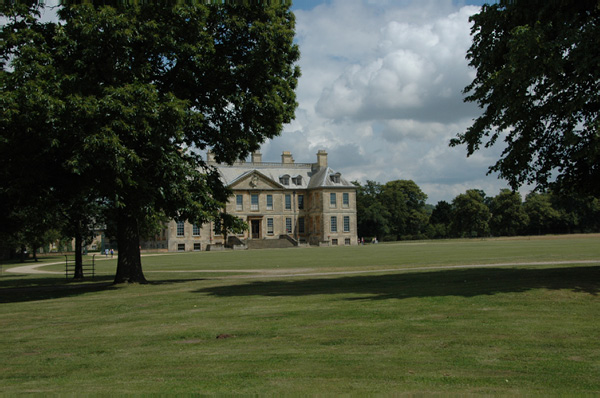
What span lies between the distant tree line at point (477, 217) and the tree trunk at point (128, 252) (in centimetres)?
8188

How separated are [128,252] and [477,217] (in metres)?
90.5

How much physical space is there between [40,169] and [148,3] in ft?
19.0

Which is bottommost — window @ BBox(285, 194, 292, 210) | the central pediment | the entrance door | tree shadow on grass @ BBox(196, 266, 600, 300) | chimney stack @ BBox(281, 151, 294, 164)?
tree shadow on grass @ BBox(196, 266, 600, 300)

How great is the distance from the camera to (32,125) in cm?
1485

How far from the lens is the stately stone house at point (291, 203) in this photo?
8631cm

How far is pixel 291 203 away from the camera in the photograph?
90625mm

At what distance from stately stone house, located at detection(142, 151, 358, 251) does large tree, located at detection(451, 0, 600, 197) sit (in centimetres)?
6805

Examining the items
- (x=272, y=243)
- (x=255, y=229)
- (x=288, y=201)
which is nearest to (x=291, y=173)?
(x=288, y=201)

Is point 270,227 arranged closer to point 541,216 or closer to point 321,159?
point 321,159

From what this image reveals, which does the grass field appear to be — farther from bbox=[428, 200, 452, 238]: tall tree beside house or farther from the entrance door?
bbox=[428, 200, 452, 238]: tall tree beside house

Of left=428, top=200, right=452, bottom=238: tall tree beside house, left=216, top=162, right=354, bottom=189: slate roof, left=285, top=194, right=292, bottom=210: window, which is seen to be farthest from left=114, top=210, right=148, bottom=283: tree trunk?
left=428, top=200, right=452, bottom=238: tall tree beside house

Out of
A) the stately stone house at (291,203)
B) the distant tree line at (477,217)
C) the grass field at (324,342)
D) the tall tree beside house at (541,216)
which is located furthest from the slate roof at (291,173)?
the grass field at (324,342)

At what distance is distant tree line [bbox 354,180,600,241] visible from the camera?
328ft

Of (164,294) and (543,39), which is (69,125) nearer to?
(164,294)
